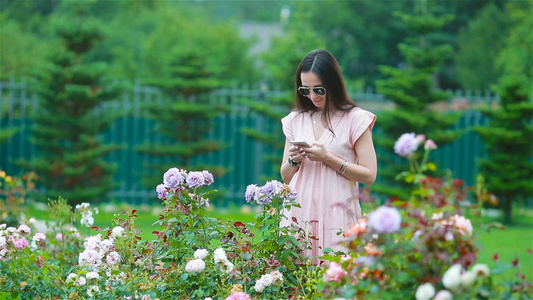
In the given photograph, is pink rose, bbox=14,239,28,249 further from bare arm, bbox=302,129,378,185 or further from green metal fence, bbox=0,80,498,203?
green metal fence, bbox=0,80,498,203

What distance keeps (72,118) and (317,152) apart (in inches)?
299

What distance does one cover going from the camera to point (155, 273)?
3268 mm

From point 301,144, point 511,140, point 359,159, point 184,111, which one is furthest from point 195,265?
point 511,140

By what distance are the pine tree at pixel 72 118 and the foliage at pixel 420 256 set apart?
811 centimetres

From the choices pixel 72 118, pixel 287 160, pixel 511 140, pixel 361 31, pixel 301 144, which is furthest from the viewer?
pixel 361 31

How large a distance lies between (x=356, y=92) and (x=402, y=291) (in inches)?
401

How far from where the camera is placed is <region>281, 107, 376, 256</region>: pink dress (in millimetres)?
3416

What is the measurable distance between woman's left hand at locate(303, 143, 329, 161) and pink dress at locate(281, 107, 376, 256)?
17 cm

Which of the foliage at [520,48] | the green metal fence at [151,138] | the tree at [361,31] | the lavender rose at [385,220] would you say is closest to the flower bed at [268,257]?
the lavender rose at [385,220]

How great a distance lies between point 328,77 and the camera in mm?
3398

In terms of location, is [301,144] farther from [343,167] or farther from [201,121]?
[201,121]

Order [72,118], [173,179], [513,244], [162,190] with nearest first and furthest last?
[173,179] < [162,190] < [513,244] < [72,118]

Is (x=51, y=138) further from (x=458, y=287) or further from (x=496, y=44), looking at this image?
(x=496, y=44)

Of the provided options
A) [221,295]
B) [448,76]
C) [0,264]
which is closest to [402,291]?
[221,295]
